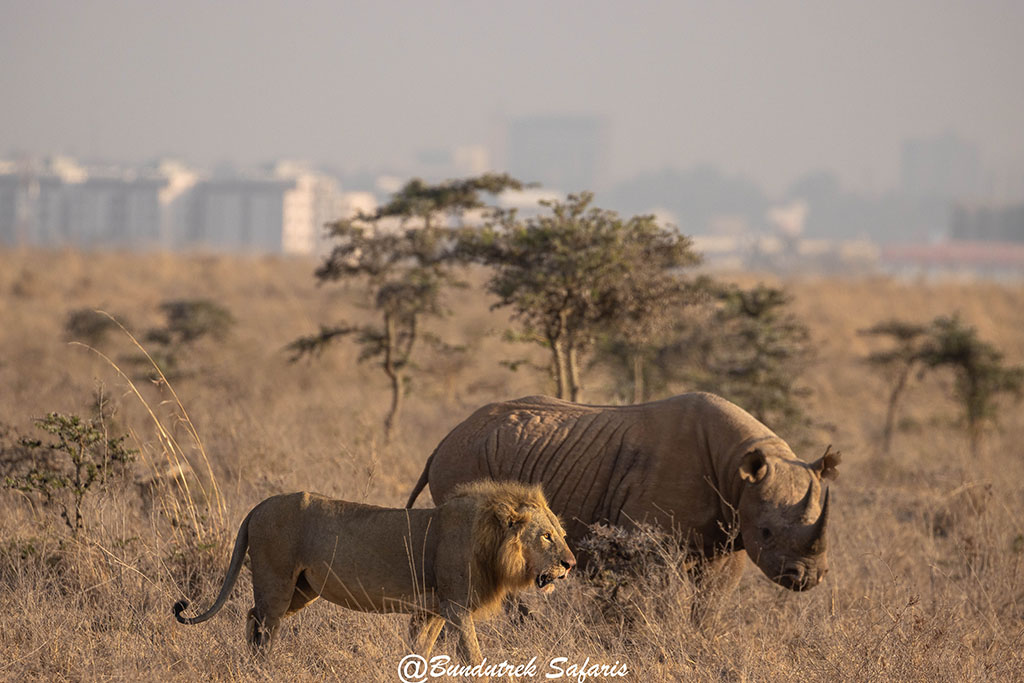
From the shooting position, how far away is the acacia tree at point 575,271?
1142 cm

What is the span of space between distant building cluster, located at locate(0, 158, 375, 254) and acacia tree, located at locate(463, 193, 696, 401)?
128360 mm

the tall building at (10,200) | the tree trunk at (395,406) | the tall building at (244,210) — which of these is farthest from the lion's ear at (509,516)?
the tall building at (244,210)

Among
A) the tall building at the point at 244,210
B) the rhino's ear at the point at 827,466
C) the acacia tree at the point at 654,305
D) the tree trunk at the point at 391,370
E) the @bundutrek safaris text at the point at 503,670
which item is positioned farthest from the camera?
the tall building at the point at 244,210

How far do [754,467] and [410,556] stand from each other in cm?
234

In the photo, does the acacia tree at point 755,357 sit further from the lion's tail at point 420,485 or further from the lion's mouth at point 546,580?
the lion's mouth at point 546,580

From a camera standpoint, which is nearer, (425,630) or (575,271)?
(425,630)

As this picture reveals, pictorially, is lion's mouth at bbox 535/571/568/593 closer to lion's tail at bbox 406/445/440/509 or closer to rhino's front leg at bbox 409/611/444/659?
rhino's front leg at bbox 409/611/444/659

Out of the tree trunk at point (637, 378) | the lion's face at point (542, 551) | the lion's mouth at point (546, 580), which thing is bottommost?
the tree trunk at point (637, 378)

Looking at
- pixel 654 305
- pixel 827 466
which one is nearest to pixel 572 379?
pixel 654 305

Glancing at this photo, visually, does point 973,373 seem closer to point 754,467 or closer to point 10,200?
point 754,467

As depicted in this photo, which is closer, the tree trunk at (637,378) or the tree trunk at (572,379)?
the tree trunk at (572,379)

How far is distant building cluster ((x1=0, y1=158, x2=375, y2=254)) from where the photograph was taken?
141500 millimetres

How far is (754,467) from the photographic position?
22.6ft

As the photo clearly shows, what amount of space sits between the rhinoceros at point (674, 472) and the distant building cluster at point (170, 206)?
13264cm
